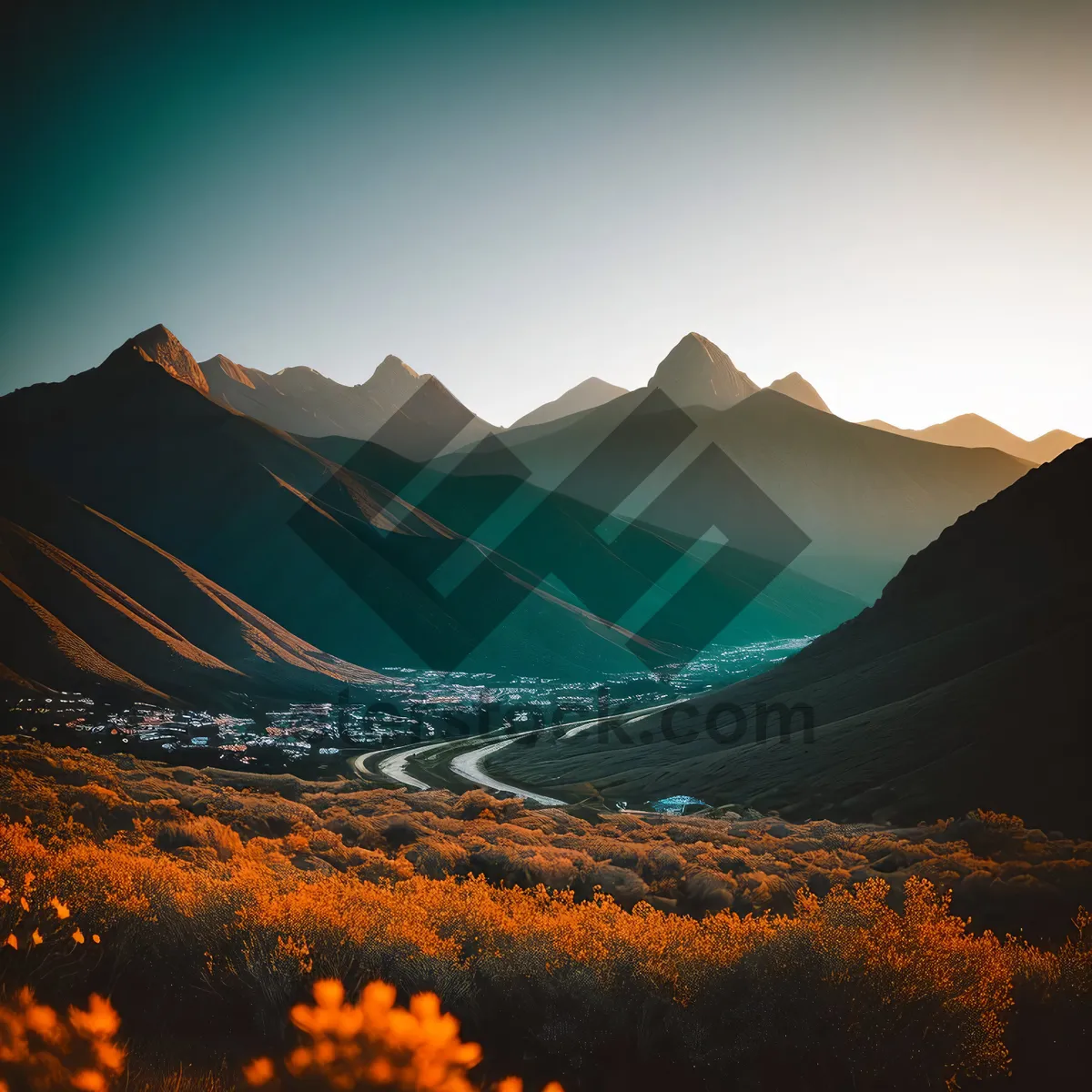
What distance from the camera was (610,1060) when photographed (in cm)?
862

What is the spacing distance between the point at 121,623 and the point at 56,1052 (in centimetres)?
11021

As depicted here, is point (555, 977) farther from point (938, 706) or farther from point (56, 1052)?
point (938, 706)

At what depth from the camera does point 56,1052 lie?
6227 mm

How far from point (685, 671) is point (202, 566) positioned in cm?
13051

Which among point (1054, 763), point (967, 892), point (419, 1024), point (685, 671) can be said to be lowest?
point (685, 671)

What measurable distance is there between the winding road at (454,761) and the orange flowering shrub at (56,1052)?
53110mm

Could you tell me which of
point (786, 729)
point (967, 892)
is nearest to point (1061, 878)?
point (967, 892)

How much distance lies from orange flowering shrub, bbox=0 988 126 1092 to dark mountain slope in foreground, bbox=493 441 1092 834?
148 feet

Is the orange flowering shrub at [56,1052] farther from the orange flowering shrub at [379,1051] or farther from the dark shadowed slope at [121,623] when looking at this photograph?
the dark shadowed slope at [121,623]

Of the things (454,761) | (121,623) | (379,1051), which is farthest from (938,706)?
(121,623)

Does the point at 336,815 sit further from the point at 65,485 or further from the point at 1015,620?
the point at 65,485

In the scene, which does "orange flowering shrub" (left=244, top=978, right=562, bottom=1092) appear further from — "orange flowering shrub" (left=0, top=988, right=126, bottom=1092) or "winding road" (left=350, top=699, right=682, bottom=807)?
"winding road" (left=350, top=699, right=682, bottom=807)

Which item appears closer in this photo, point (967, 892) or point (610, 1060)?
point (610, 1060)

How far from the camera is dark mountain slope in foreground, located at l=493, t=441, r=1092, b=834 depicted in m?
44.4
